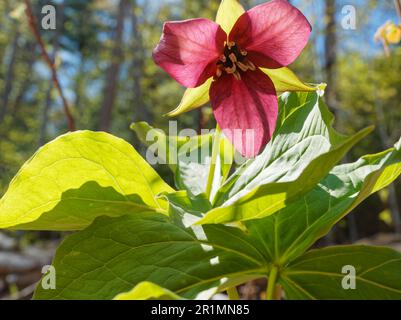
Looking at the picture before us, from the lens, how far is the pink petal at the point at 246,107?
63cm

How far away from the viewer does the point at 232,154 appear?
2.60 ft

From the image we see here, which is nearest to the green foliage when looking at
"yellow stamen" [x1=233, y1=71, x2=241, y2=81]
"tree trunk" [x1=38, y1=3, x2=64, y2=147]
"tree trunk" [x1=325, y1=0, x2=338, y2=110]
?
"yellow stamen" [x1=233, y1=71, x2=241, y2=81]

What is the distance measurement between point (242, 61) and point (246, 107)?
63 mm

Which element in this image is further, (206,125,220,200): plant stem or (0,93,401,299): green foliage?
(206,125,220,200): plant stem

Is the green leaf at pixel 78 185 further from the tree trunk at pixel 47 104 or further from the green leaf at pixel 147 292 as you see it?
the tree trunk at pixel 47 104

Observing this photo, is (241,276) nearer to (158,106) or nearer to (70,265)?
(70,265)

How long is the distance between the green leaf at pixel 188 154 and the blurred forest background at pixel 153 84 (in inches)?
38.0

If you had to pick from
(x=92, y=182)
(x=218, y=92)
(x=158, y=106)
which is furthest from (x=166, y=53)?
(x=158, y=106)

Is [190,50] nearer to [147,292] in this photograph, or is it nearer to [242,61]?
[242,61]

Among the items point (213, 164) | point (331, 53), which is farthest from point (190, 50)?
point (331, 53)

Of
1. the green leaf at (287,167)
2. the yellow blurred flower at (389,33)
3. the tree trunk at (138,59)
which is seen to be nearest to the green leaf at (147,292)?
the green leaf at (287,167)

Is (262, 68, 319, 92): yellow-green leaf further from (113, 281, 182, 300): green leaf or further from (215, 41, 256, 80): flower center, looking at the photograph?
(113, 281, 182, 300): green leaf

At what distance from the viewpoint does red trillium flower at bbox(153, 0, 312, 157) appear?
1.99ft
